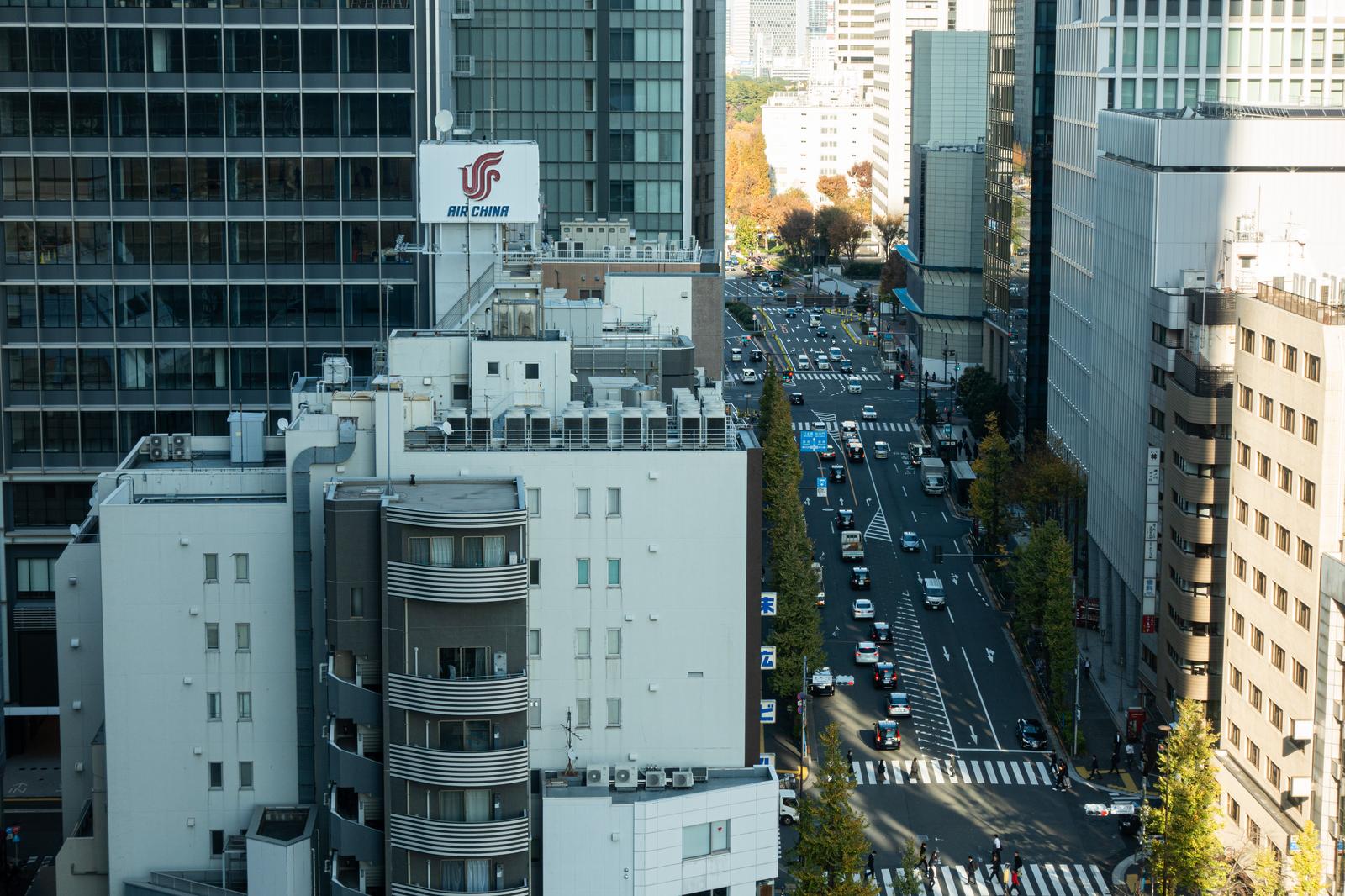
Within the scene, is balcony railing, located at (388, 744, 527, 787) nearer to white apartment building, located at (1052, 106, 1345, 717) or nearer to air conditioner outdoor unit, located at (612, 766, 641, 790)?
air conditioner outdoor unit, located at (612, 766, 641, 790)

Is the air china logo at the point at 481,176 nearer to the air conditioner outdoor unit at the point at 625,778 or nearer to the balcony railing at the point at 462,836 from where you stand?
the air conditioner outdoor unit at the point at 625,778

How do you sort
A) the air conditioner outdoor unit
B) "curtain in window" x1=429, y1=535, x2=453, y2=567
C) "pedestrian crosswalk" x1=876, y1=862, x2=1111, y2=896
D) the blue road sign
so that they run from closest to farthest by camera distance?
"curtain in window" x1=429, y1=535, x2=453, y2=567
the air conditioner outdoor unit
"pedestrian crosswalk" x1=876, y1=862, x2=1111, y2=896
the blue road sign

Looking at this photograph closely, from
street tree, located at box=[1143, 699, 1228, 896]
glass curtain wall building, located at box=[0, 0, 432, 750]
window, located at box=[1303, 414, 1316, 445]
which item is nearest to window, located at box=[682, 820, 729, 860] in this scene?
street tree, located at box=[1143, 699, 1228, 896]

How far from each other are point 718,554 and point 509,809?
1138 cm

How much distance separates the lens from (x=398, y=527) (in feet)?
226

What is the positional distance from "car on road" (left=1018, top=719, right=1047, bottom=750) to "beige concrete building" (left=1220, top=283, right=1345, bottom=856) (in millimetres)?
15666

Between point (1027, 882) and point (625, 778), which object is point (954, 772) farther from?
point (625, 778)

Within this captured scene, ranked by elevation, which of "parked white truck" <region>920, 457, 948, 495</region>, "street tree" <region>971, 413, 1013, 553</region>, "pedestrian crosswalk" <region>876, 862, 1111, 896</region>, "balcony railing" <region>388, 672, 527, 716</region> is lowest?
"pedestrian crosswalk" <region>876, 862, 1111, 896</region>

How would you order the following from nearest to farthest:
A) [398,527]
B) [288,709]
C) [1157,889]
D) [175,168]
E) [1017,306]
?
[398,527]
[288,709]
[1157,889]
[175,168]
[1017,306]

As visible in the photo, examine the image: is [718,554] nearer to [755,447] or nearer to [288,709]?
[755,447]

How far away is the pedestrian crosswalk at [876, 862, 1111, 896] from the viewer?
338 feet

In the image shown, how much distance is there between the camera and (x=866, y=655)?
459 ft

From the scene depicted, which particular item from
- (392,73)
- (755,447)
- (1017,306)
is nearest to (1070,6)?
(1017,306)

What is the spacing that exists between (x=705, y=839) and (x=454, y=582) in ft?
42.1
